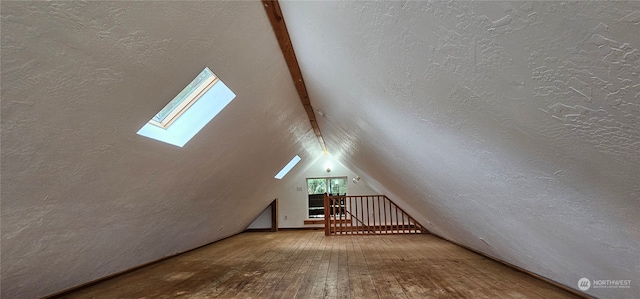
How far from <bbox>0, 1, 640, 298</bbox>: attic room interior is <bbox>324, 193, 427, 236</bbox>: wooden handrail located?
3.30 meters

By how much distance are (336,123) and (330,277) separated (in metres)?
1.84

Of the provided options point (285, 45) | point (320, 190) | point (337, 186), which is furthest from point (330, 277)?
point (320, 190)

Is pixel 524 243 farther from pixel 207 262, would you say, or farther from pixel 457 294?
pixel 207 262

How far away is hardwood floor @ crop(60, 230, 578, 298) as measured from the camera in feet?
8.77

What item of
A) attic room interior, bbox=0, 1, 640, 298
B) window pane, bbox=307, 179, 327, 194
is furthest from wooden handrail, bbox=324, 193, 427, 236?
attic room interior, bbox=0, 1, 640, 298

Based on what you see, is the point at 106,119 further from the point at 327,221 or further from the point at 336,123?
the point at 327,221

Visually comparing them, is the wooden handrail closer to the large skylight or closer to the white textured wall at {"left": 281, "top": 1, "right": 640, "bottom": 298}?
the white textured wall at {"left": 281, "top": 1, "right": 640, "bottom": 298}

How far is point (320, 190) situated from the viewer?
9.16m

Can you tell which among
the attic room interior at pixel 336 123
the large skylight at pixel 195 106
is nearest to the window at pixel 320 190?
the attic room interior at pixel 336 123

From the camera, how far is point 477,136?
158 centimetres

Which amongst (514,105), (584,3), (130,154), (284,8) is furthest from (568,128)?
(130,154)

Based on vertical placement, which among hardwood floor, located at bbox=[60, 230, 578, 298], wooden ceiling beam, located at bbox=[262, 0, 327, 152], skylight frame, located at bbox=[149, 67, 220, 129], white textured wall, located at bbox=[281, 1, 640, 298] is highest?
wooden ceiling beam, located at bbox=[262, 0, 327, 152]

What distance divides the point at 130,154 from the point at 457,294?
9.16 feet

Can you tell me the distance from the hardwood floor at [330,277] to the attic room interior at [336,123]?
37 millimetres
